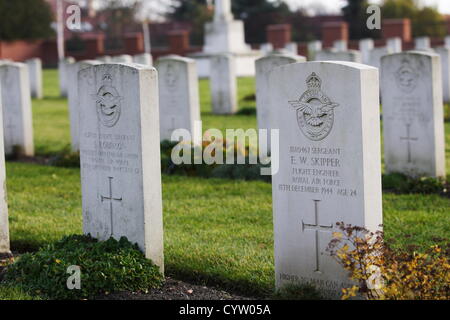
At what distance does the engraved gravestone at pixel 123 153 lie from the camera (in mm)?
6281

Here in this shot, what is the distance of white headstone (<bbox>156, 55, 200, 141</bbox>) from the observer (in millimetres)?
12391

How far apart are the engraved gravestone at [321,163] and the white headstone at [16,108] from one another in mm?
7633

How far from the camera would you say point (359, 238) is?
5406 mm

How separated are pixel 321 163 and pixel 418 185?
12.9 ft

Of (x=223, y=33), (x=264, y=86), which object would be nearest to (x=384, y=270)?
(x=264, y=86)

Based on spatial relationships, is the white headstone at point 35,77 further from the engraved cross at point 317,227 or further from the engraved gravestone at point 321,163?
the engraved cross at point 317,227

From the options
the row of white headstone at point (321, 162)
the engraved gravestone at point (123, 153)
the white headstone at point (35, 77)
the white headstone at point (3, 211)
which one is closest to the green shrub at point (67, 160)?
the white headstone at point (3, 211)

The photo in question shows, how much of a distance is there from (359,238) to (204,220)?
300cm

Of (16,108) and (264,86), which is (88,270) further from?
(16,108)

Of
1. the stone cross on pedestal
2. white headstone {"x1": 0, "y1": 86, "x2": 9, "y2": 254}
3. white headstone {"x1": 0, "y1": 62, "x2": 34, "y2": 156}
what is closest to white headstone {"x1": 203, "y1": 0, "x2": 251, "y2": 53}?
the stone cross on pedestal

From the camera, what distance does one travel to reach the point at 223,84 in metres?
17.6
